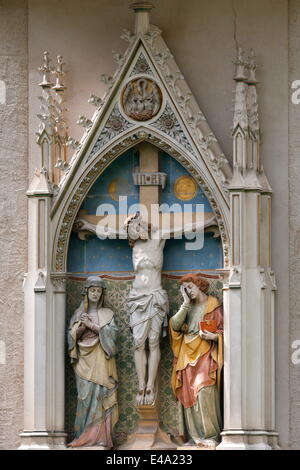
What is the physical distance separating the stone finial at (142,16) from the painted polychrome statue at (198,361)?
1.85 metres

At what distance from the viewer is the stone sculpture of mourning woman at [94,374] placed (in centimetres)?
1764

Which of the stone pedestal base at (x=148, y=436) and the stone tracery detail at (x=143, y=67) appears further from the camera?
the stone tracery detail at (x=143, y=67)

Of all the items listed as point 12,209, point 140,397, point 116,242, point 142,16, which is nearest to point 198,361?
point 140,397

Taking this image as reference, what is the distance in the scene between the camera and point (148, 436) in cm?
1758

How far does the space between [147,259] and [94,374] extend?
0.93 m

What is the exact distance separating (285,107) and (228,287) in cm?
141

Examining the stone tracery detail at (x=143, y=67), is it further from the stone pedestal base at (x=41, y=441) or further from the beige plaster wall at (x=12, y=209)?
the stone pedestal base at (x=41, y=441)

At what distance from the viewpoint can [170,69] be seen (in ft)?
58.1

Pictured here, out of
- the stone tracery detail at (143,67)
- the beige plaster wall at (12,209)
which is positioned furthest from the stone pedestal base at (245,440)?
the stone tracery detail at (143,67)

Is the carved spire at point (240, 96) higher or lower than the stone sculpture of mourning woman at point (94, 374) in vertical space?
higher

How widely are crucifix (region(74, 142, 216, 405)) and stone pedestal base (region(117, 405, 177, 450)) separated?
8 cm

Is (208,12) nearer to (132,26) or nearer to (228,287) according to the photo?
(132,26)

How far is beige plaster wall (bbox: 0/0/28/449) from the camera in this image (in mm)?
18016

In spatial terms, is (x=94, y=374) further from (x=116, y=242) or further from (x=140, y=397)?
(x=116, y=242)
